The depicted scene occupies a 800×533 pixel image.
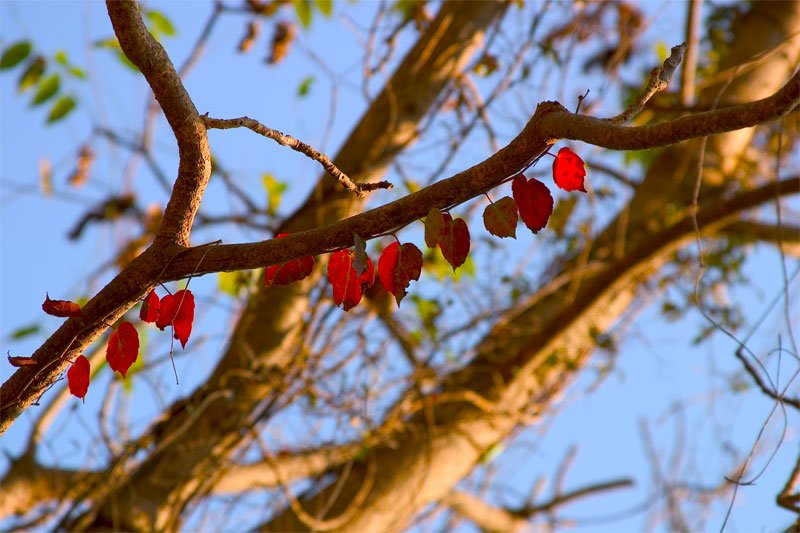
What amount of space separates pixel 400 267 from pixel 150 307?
318 mm

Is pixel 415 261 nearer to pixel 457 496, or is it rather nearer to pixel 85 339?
pixel 85 339

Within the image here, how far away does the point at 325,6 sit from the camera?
198cm

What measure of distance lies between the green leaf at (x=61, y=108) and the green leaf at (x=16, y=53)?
0.49 ft

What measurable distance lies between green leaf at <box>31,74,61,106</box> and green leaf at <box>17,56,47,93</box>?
23mm

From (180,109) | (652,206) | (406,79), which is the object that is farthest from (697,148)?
(180,109)

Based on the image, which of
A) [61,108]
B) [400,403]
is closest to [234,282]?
[400,403]

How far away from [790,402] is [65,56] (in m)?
1.94

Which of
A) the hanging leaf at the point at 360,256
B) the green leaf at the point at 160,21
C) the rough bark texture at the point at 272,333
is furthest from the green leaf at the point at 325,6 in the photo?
the hanging leaf at the point at 360,256

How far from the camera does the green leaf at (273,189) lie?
208 cm

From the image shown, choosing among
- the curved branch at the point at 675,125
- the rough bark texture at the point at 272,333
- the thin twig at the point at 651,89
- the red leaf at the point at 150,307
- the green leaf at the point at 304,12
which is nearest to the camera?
the curved branch at the point at 675,125

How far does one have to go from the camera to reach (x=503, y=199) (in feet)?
2.88

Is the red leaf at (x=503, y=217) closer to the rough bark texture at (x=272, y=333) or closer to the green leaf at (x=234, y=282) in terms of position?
the rough bark texture at (x=272, y=333)

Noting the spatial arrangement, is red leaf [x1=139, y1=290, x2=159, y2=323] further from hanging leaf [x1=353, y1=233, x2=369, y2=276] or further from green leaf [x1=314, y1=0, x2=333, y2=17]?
green leaf [x1=314, y1=0, x2=333, y2=17]

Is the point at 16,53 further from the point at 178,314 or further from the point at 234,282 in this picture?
the point at 178,314
